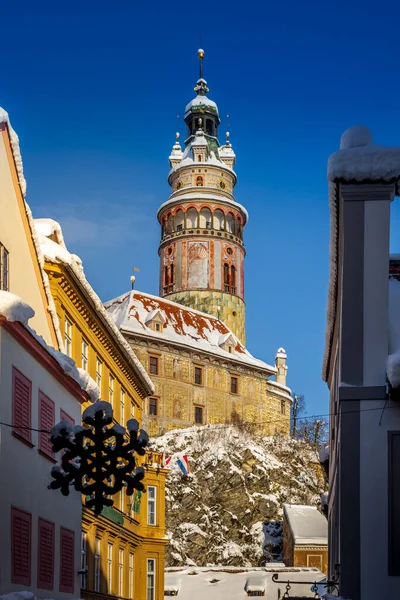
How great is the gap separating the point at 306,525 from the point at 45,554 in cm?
4381

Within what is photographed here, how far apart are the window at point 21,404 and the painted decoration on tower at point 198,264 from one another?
7420cm

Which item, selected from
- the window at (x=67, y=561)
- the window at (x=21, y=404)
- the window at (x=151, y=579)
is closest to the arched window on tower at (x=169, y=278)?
the window at (x=151, y=579)

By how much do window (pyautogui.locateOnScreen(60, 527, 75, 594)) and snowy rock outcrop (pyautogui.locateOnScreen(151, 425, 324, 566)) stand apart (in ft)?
143

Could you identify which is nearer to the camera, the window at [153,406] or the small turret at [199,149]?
the window at [153,406]

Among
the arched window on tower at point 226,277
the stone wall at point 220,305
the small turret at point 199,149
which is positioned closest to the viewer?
the stone wall at point 220,305

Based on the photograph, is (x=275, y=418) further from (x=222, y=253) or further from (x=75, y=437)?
(x=75, y=437)

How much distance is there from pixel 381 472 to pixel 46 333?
8.56m

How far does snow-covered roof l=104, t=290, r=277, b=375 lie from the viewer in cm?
7362

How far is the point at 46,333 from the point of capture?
2012 centimetres

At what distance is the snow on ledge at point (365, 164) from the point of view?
13.9 m

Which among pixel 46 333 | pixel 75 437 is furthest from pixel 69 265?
pixel 75 437

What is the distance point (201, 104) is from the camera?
352ft

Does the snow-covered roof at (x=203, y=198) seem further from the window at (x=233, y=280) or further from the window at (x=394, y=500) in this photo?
the window at (x=394, y=500)

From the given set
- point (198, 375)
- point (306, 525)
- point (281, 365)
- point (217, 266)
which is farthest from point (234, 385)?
point (306, 525)
